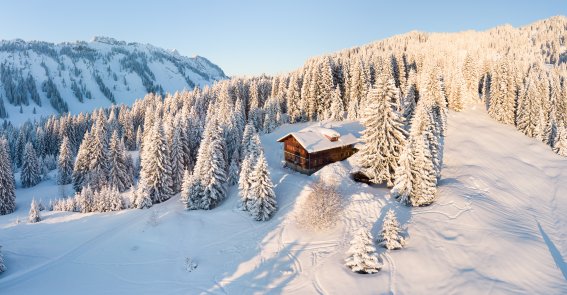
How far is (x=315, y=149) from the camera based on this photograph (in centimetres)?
4778

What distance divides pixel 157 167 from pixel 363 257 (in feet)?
123

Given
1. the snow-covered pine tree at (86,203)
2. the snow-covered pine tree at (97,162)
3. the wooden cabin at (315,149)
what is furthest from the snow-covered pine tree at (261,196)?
the snow-covered pine tree at (97,162)

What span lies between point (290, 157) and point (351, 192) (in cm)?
1581

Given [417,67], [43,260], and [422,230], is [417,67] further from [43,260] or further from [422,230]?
[43,260]

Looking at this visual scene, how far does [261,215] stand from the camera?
3744cm

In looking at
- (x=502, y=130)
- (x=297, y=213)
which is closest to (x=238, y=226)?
(x=297, y=213)

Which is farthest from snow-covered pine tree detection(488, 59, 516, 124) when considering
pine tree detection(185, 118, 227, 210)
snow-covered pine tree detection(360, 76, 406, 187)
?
pine tree detection(185, 118, 227, 210)

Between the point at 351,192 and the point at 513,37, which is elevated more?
the point at 513,37

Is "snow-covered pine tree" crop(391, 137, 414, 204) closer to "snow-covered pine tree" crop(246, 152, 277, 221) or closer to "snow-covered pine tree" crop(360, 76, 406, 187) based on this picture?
"snow-covered pine tree" crop(360, 76, 406, 187)

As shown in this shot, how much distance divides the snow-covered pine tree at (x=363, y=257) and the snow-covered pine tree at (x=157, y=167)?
3553cm

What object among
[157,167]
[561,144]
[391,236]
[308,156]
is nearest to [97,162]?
[157,167]

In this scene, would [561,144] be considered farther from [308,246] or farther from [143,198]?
[143,198]

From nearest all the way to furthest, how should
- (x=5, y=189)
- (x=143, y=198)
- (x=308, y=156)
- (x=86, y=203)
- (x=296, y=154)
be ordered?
1. (x=143, y=198)
2. (x=308, y=156)
3. (x=86, y=203)
4. (x=296, y=154)
5. (x=5, y=189)

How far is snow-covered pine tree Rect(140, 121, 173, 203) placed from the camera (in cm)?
5141
